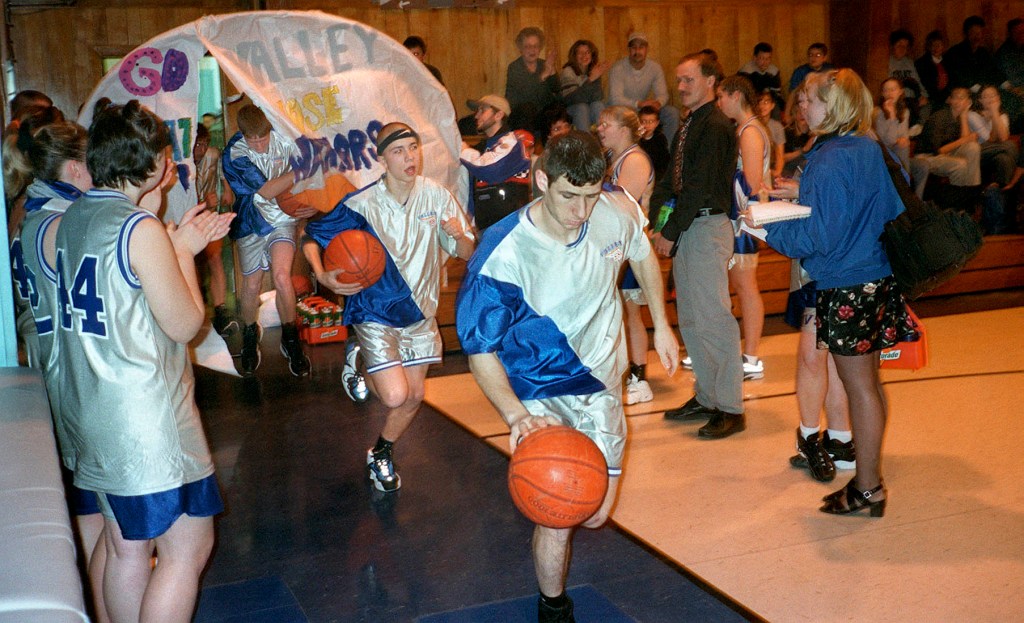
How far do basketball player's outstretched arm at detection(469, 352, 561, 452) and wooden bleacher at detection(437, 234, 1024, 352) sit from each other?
5.41 m

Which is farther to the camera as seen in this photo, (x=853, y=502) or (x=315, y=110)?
(x=315, y=110)

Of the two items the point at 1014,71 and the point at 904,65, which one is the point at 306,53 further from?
the point at 1014,71

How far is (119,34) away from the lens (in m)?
9.97

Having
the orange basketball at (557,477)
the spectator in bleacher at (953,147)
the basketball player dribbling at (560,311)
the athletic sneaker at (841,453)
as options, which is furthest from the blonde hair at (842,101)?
the spectator in bleacher at (953,147)

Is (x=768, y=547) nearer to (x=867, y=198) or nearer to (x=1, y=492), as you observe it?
(x=867, y=198)

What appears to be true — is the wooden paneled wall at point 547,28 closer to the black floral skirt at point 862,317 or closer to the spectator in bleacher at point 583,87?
the spectator in bleacher at point 583,87

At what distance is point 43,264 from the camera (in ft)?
9.40

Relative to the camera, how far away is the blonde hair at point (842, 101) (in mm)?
3779

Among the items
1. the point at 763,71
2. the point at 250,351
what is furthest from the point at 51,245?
the point at 763,71

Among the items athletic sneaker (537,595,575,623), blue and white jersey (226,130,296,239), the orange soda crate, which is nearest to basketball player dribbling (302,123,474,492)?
athletic sneaker (537,595,575,623)

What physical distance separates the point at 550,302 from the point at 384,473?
74.7 inches

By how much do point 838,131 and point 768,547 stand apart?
1.66m

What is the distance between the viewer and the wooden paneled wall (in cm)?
987

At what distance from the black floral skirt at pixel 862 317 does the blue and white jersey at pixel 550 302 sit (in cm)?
109
